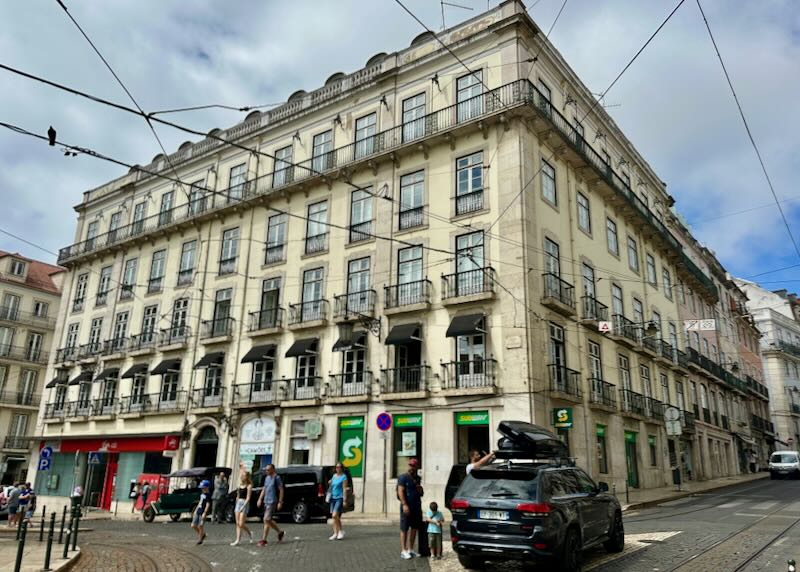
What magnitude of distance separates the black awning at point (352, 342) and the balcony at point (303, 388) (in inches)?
77.8

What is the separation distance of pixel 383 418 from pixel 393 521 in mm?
3346

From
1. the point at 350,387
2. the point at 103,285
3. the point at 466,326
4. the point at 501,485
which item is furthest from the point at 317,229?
the point at 501,485

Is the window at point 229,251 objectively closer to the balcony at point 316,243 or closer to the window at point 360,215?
the balcony at point 316,243

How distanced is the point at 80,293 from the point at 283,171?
18136 mm

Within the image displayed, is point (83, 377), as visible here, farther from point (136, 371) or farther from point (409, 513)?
point (409, 513)

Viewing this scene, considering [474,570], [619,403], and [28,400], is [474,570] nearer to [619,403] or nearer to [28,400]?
[619,403]

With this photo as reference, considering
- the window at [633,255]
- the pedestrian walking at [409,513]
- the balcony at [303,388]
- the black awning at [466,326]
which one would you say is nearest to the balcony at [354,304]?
the balcony at [303,388]

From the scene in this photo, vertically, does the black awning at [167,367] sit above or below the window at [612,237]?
below

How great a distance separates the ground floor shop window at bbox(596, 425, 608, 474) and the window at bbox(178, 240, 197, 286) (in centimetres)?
2105

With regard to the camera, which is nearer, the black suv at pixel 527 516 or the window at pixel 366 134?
the black suv at pixel 527 516

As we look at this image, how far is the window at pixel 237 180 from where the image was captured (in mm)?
31844

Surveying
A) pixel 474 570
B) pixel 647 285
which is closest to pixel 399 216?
pixel 647 285

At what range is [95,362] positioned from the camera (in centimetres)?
3519

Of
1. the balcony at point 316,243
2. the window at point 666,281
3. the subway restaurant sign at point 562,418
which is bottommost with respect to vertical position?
the subway restaurant sign at point 562,418
